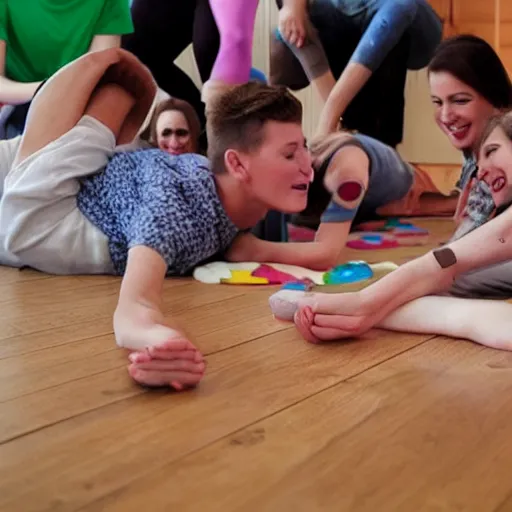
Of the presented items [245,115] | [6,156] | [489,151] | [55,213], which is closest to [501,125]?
[489,151]

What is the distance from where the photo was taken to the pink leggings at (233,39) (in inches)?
85.1

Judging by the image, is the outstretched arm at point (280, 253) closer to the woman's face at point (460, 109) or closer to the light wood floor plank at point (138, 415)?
the woman's face at point (460, 109)

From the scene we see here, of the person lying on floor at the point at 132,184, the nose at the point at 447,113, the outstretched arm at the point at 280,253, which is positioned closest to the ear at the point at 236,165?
the person lying on floor at the point at 132,184

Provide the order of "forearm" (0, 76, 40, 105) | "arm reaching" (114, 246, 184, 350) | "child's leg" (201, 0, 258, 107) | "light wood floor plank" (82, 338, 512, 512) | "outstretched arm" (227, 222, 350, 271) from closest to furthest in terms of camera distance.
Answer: "light wood floor plank" (82, 338, 512, 512) < "arm reaching" (114, 246, 184, 350) < "outstretched arm" (227, 222, 350, 271) < "forearm" (0, 76, 40, 105) < "child's leg" (201, 0, 258, 107)

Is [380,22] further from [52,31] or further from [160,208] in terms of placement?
[160,208]

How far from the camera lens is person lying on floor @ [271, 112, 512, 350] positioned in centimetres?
99

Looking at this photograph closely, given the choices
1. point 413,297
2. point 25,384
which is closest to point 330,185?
point 413,297

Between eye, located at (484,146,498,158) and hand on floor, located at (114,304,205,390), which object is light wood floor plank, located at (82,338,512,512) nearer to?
hand on floor, located at (114,304,205,390)

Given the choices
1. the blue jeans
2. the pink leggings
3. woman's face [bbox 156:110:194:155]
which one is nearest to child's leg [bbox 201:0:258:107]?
the pink leggings

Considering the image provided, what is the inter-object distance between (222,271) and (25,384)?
0.66 metres

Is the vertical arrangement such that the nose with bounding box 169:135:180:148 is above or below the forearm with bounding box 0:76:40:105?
below

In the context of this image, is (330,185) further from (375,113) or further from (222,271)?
(375,113)

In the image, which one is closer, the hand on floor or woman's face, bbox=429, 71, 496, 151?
the hand on floor

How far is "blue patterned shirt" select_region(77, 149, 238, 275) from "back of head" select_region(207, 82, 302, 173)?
0.20ft
